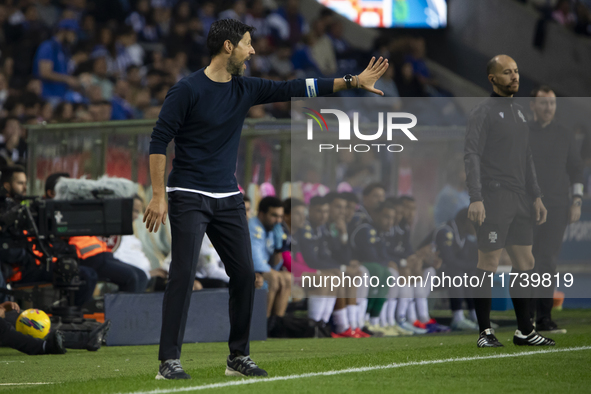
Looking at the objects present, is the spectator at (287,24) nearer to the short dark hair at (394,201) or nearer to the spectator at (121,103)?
the spectator at (121,103)

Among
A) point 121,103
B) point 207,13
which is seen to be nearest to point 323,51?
point 207,13

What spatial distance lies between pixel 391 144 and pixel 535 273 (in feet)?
5.75

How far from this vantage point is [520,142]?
6.75 m

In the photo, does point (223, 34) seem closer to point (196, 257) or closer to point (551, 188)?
point (196, 257)

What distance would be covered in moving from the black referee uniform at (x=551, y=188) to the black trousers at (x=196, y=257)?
12.3 feet

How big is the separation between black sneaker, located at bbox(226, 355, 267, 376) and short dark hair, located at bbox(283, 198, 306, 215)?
4207 mm

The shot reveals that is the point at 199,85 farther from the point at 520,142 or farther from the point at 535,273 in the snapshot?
the point at 535,273

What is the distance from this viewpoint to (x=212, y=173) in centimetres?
475

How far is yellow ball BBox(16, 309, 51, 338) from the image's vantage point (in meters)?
6.94

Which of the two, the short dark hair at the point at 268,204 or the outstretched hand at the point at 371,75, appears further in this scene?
the short dark hair at the point at 268,204

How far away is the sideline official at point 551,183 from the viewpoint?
7.83 m

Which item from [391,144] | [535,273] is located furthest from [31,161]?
[535,273]

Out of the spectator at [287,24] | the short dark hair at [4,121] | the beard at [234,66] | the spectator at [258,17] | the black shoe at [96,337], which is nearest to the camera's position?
the beard at [234,66]

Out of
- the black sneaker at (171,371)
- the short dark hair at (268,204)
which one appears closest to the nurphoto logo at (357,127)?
the short dark hair at (268,204)
